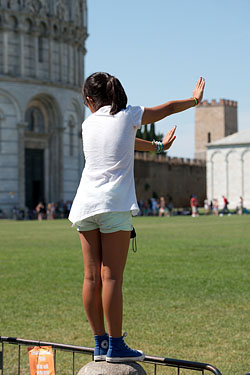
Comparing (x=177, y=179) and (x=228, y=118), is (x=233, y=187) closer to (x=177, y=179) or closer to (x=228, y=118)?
(x=177, y=179)

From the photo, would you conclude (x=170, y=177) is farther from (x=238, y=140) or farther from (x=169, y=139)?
(x=169, y=139)

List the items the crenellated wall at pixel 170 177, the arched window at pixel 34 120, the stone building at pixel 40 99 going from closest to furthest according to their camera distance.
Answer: the stone building at pixel 40 99, the arched window at pixel 34 120, the crenellated wall at pixel 170 177

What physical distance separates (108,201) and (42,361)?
998 mm

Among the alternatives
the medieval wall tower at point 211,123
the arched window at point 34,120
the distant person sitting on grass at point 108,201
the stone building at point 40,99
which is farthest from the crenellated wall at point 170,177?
the distant person sitting on grass at point 108,201

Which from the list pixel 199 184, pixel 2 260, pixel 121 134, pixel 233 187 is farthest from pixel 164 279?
pixel 199 184

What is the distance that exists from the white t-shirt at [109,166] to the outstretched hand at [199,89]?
0.44m

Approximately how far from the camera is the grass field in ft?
25.9

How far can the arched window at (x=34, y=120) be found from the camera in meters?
48.1

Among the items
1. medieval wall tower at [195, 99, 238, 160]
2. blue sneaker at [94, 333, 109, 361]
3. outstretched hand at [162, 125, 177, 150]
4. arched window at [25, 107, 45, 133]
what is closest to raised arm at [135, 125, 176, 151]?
outstretched hand at [162, 125, 177, 150]

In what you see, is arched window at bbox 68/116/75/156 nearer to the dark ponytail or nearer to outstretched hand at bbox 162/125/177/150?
outstretched hand at bbox 162/125/177/150

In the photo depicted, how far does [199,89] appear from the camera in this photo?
404cm

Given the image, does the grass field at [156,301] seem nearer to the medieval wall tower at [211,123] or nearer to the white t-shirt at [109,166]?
the white t-shirt at [109,166]

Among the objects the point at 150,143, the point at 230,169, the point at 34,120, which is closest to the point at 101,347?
the point at 150,143

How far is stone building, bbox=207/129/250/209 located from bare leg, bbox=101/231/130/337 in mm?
64063
